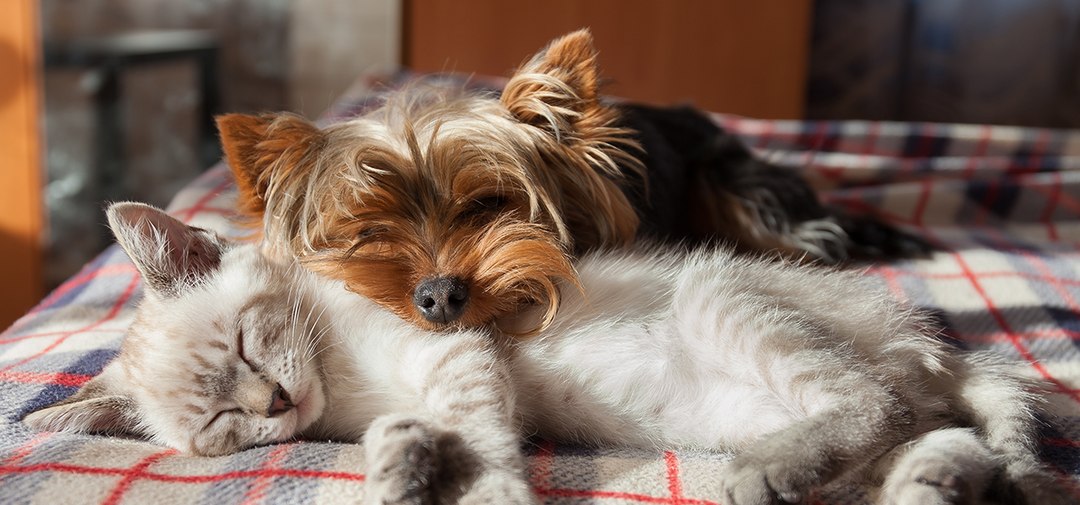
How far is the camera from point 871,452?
1131 mm

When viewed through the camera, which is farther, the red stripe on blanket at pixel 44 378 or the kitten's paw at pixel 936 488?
the red stripe on blanket at pixel 44 378

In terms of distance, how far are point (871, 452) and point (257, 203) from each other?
1.34 m

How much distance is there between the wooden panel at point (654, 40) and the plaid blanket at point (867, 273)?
3.88ft

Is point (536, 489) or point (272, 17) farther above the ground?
point (272, 17)

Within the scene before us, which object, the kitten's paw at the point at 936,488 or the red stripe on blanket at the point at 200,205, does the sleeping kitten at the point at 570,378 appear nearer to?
the kitten's paw at the point at 936,488

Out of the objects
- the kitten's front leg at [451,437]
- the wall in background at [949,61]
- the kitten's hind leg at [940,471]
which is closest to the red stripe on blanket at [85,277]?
the kitten's front leg at [451,437]

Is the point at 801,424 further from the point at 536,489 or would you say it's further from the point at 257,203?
the point at 257,203

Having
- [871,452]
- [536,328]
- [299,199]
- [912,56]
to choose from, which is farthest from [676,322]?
[912,56]

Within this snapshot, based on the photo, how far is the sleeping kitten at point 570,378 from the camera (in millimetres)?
1132

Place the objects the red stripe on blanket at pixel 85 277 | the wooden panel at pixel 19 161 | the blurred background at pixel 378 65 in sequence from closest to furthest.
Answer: the red stripe on blanket at pixel 85 277 < the wooden panel at pixel 19 161 < the blurred background at pixel 378 65

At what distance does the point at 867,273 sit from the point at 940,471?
1.00m

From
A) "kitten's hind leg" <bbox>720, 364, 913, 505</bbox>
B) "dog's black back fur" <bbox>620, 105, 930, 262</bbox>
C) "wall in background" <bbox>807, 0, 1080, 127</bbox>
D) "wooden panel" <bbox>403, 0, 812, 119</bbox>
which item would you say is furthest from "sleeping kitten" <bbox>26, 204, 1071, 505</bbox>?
"wall in background" <bbox>807, 0, 1080, 127</bbox>

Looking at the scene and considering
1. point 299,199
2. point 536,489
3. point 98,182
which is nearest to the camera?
point 536,489

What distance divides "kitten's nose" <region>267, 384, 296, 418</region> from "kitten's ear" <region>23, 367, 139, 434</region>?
296mm
